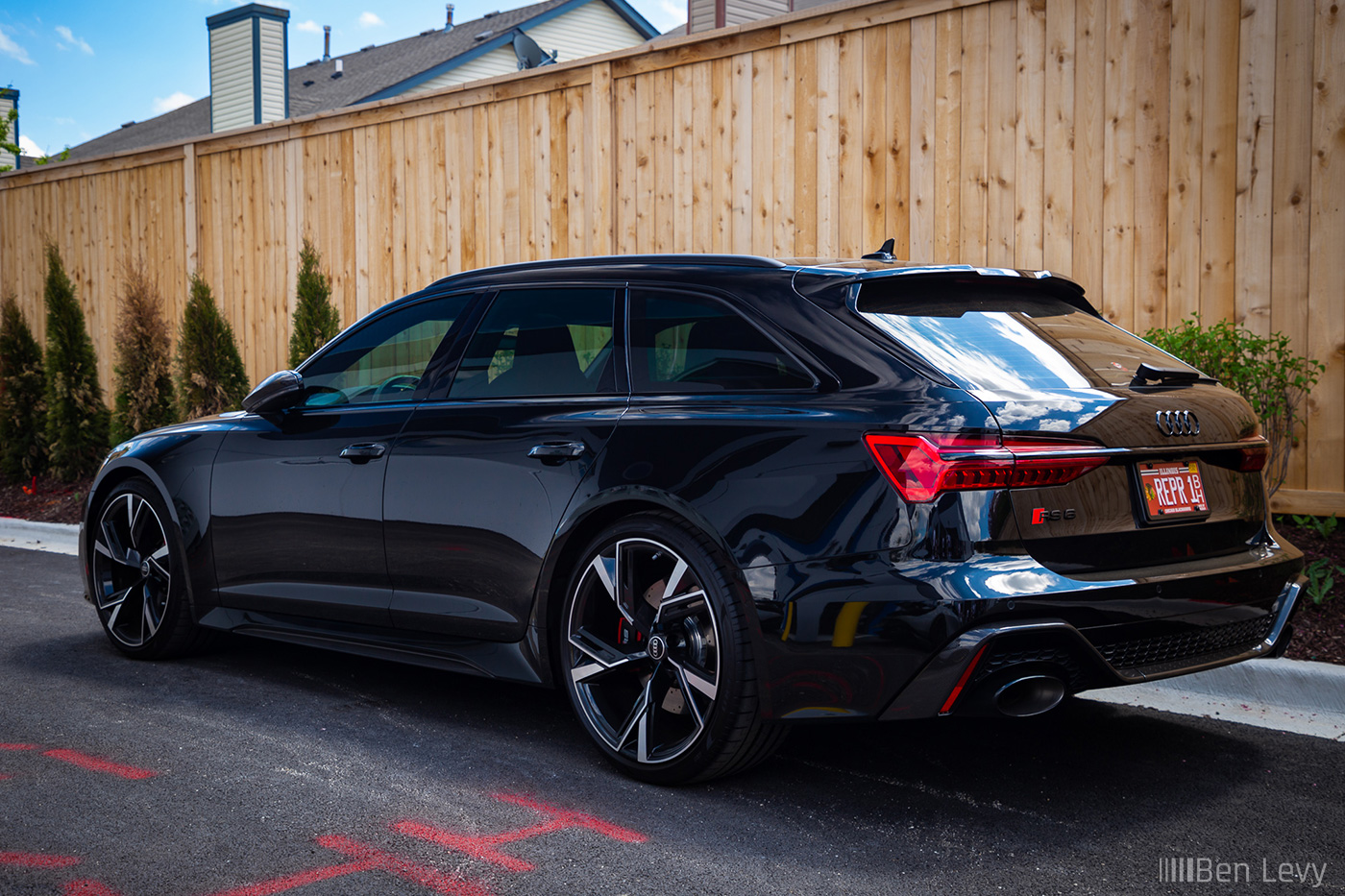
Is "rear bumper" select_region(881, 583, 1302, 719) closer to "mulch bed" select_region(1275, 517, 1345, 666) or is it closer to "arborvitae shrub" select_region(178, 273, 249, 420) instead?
"mulch bed" select_region(1275, 517, 1345, 666)

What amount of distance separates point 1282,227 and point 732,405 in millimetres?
3957

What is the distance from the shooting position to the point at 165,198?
12109 mm

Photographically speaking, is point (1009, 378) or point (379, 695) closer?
point (1009, 378)

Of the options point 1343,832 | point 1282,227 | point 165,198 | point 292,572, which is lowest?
point 1343,832

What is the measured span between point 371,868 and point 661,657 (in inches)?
40.0

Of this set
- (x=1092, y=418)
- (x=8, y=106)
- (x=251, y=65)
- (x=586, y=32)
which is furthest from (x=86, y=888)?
(x=8, y=106)

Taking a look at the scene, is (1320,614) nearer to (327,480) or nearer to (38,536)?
(327,480)

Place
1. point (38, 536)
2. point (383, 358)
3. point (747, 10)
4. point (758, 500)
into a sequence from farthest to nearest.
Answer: point (747, 10)
point (38, 536)
point (383, 358)
point (758, 500)

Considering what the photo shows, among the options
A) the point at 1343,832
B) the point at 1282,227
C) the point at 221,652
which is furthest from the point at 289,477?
the point at 1282,227

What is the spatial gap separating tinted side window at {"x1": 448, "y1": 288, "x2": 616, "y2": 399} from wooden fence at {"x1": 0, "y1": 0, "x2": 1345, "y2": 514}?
3.44 meters

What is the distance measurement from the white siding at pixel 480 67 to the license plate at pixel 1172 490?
27375 mm

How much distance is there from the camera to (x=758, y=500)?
3334 mm

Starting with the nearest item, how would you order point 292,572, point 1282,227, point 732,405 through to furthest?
point 732,405
point 292,572
point 1282,227

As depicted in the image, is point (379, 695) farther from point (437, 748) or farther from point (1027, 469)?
point (1027, 469)
